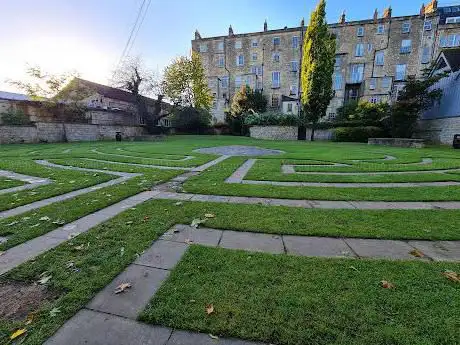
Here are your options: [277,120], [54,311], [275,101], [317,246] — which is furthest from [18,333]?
[275,101]

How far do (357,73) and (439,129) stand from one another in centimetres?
1861

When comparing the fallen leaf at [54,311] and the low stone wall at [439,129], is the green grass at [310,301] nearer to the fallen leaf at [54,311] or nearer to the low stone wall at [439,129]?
the fallen leaf at [54,311]

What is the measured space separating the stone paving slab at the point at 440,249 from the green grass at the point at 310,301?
285 mm

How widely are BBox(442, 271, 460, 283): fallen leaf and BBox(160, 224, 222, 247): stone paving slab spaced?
7.75ft

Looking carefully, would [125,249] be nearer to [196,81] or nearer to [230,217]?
[230,217]

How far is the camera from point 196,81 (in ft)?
102

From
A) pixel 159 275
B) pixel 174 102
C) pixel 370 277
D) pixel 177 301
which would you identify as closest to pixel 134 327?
pixel 177 301

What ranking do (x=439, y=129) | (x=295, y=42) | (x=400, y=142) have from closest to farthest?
(x=400, y=142), (x=439, y=129), (x=295, y=42)

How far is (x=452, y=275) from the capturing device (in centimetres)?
234

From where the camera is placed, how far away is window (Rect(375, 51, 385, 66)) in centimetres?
3369

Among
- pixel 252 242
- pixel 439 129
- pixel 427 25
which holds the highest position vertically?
pixel 427 25

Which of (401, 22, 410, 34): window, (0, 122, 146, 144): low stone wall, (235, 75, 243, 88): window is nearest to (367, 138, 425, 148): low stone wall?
(401, 22, 410, 34): window

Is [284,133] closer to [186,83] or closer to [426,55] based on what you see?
[186,83]

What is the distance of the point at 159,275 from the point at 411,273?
2461 mm
